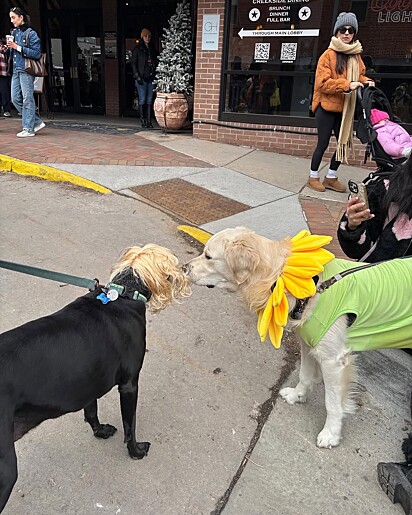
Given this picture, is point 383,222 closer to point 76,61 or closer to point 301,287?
point 301,287

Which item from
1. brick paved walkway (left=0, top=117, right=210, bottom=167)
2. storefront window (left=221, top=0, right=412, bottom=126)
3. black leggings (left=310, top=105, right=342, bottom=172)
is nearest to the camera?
black leggings (left=310, top=105, right=342, bottom=172)

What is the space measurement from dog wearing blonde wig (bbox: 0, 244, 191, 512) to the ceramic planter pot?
294 inches

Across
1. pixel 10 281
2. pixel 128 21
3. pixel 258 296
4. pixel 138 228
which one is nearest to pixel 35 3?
pixel 128 21

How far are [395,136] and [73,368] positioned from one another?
2.72m

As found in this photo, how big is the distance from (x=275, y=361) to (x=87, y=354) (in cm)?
156

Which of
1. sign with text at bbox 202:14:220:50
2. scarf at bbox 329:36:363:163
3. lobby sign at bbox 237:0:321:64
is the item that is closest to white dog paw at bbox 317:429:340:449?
scarf at bbox 329:36:363:163

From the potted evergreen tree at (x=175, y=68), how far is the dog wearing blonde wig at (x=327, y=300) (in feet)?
24.0

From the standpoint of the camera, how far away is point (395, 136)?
3133mm

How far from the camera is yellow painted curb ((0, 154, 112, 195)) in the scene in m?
5.98

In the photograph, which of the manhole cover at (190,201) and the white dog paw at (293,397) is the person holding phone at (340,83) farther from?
the white dog paw at (293,397)

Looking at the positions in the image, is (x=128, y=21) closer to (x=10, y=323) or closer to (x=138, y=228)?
(x=138, y=228)

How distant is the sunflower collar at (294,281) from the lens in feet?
6.61

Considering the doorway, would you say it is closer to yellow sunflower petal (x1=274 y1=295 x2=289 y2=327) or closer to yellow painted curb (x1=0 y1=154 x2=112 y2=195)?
yellow painted curb (x1=0 y1=154 x2=112 y2=195)

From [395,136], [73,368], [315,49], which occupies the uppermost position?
[315,49]
